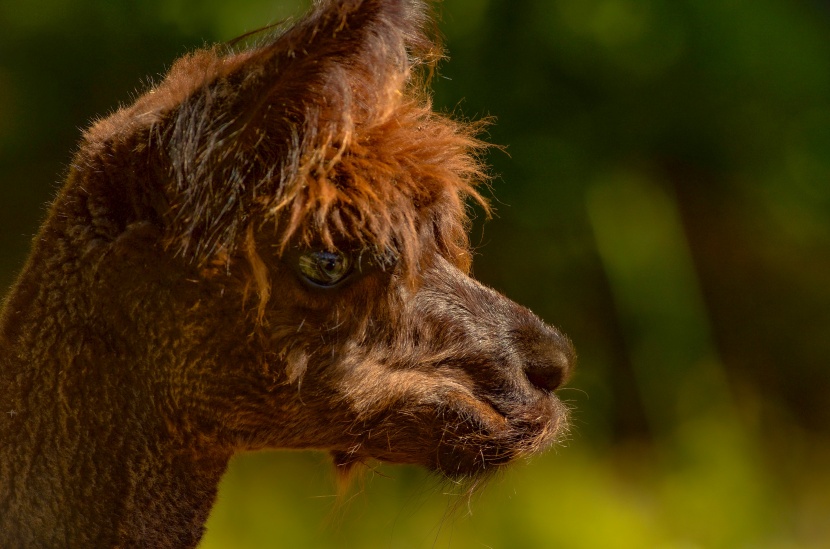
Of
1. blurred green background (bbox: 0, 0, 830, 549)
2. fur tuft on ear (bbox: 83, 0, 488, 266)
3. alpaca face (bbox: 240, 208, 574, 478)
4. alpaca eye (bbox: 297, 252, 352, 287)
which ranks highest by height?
fur tuft on ear (bbox: 83, 0, 488, 266)

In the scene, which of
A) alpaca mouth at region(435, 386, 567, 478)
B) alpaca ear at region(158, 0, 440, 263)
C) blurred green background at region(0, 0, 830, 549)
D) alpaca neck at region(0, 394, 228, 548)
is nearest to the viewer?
alpaca ear at region(158, 0, 440, 263)

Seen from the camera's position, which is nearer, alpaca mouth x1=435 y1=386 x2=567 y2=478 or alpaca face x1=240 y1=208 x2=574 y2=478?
alpaca face x1=240 y1=208 x2=574 y2=478

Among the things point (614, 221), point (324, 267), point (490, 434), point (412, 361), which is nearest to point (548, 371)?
point (490, 434)

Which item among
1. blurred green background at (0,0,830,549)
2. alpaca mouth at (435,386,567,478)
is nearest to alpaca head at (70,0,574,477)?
alpaca mouth at (435,386,567,478)

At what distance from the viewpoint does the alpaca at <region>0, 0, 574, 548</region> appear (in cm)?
141

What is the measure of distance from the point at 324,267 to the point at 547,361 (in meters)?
0.51

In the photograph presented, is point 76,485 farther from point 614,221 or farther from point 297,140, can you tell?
point 614,221

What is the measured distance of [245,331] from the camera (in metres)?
1.52

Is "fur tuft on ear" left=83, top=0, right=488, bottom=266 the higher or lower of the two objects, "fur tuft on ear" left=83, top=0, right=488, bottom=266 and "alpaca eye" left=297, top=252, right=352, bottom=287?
the higher

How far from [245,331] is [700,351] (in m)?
2.60

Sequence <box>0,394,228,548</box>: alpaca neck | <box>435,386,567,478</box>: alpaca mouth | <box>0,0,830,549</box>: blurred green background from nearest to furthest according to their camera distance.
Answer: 1. <box>0,394,228,548</box>: alpaca neck
2. <box>435,386,567,478</box>: alpaca mouth
3. <box>0,0,830,549</box>: blurred green background

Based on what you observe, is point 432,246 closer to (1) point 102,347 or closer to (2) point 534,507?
(1) point 102,347

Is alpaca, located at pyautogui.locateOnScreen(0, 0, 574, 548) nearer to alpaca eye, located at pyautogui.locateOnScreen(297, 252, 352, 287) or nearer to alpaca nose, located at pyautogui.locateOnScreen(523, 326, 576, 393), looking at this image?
alpaca eye, located at pyautogui.locateOnScreen(297, 252, 352, 287)

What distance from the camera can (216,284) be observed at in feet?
4.91
